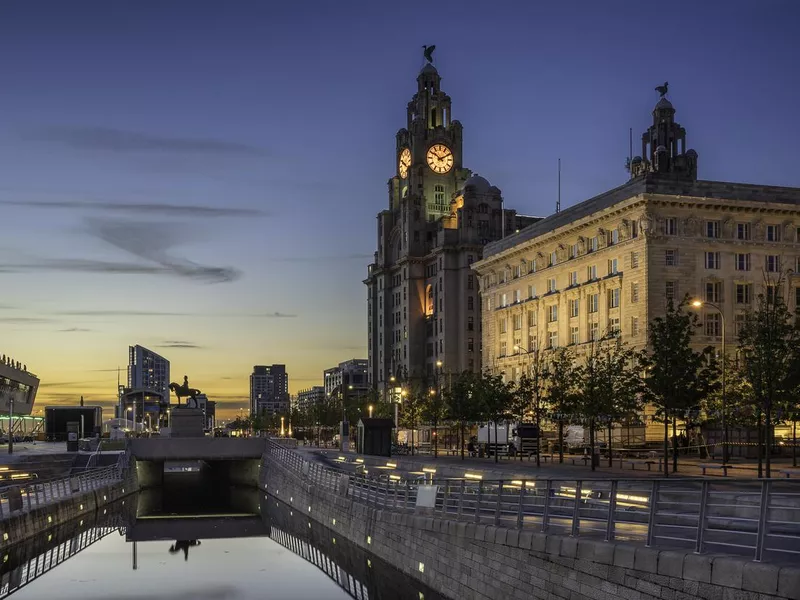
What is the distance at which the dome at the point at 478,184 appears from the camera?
191 metres

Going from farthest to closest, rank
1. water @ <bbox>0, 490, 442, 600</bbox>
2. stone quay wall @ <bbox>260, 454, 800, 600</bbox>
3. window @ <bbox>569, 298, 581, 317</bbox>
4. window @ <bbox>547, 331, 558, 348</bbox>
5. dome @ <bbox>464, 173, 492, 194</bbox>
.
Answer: dome @ <bbox>464, 173, 492, 194</bbox> → window @ <bbox>547, 331, 558, 348</bbox> → window @ <bbox>569, 298, 581, 317</bbox> → water @ <bbox>0, 490, 442, 600</bbox> → stone quay wall @ <bbox>260, 454, 800, 600</bbox>

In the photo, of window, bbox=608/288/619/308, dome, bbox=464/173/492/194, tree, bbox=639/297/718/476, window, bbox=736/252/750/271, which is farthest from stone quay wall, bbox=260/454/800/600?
dome, bbox=464/173/492/194

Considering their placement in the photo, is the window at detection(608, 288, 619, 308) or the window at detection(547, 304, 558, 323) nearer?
the window at detection(608, 288, 619, 308)

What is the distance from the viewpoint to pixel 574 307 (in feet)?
397

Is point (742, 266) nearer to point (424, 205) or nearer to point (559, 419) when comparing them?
point (559, 419)

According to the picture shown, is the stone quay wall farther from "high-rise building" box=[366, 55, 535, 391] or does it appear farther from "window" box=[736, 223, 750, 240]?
"high-rise building" box=[366, 55, 535, 391]

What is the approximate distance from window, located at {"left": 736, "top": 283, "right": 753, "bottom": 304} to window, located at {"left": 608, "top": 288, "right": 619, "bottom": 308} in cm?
1138

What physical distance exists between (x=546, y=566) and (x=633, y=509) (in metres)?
4.00

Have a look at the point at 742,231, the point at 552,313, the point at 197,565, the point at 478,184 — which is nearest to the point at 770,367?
the point at 197,565

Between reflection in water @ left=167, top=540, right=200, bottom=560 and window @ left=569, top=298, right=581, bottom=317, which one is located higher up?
window @ left=569, top=298, right=581, bottom=317

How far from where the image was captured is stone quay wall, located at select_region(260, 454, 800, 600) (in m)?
17.7

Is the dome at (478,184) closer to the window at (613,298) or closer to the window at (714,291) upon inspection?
the window at (613,298)

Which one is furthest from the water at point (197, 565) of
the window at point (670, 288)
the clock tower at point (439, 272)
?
the clock tower at point (439, 272)

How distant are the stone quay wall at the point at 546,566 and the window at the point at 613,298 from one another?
68.0 m
